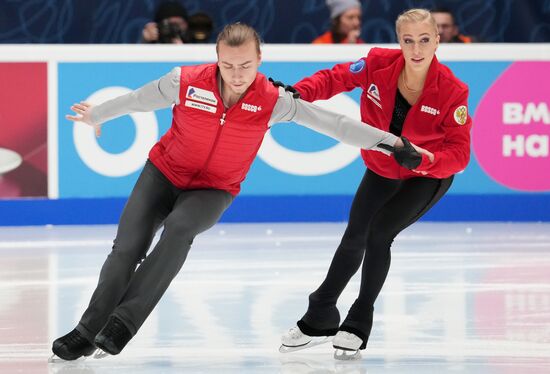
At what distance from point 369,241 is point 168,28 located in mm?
4452

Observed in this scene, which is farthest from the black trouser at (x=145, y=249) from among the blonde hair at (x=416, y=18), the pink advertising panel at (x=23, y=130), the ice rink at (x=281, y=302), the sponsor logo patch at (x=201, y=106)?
the pink advertising panel at (x=23, y=130)

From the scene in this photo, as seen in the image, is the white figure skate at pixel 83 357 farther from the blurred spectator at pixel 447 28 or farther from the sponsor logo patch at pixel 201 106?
the blurred spectator at pixel 447 28

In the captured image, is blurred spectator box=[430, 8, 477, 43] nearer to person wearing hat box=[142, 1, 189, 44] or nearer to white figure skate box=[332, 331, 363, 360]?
person wearing hat box=[142, 1, 189, 44]

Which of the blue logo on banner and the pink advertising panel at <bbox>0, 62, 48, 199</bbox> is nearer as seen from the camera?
the blue logo on banner

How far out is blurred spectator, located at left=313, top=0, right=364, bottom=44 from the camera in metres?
8.27

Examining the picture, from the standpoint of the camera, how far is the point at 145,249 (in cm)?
403

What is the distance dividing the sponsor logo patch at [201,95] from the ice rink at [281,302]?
914mm

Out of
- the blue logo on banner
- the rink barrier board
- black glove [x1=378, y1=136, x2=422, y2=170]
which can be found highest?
the blue logo on banner

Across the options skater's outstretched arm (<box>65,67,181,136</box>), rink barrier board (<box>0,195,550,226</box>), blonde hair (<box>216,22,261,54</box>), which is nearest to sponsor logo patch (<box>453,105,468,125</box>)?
blonde hair (<box>216,22,261,54</box>)

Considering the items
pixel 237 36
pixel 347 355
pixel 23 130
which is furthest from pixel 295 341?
pixel 23 130

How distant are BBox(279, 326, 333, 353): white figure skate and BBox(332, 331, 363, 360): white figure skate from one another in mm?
158

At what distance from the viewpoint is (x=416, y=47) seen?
405cm

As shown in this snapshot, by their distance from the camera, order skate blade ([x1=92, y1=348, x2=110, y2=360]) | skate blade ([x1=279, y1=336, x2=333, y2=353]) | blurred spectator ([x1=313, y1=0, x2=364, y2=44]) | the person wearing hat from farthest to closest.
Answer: blurred spectator ([x1=313, y1=0, x2=364, y2=44]) → the person wearing hat → skate blade ([x1=279, y1=336, x2=333, y2=353]) → skate blade ([x1=92, y1=348, x2=110, y2=360])

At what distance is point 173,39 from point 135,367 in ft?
15.0
